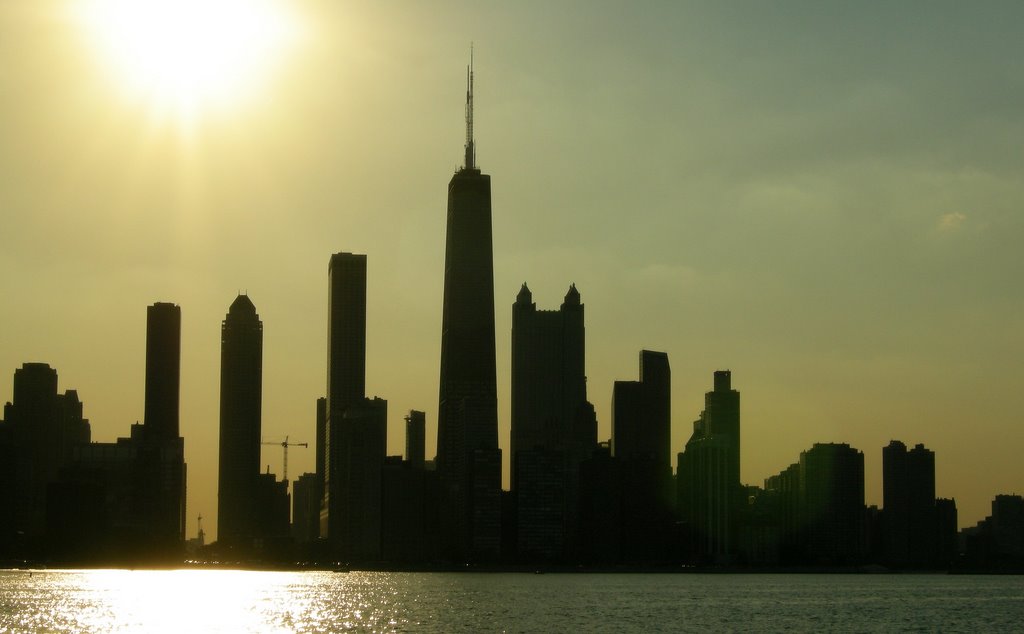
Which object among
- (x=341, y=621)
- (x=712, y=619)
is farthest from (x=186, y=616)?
(x=712, y=619)

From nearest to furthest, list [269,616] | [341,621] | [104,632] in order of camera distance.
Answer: [104,632] < [341,621] < [269,616]

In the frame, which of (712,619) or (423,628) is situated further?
(712,619)

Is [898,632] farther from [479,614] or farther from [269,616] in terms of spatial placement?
[269,616]

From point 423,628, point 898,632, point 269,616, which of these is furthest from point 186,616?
point 898,632

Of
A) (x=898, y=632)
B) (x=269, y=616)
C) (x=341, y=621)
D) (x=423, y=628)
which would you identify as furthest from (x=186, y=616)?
(x=898, y=632)

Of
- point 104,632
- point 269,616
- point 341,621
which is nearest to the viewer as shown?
point 104,632

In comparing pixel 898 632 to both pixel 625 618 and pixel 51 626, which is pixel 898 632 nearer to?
pixel 625 618

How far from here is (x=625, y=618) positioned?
630 ft

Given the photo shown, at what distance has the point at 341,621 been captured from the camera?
18400cm

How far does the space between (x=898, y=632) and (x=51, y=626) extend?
302ft

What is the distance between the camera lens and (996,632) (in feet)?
576

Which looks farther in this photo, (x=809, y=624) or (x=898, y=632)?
(x=809, y=624)

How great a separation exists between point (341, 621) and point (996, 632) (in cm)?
7368

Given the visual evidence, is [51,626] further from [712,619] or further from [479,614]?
[712,619]
